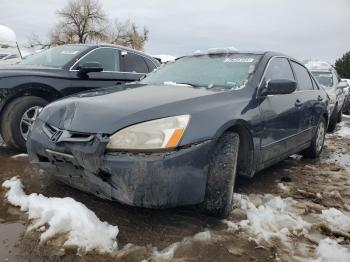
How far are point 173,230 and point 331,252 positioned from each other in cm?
113

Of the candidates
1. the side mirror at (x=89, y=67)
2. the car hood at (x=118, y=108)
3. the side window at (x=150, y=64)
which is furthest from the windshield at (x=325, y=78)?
the car hood at (x=118, y=108)

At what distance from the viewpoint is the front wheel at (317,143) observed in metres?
5.49

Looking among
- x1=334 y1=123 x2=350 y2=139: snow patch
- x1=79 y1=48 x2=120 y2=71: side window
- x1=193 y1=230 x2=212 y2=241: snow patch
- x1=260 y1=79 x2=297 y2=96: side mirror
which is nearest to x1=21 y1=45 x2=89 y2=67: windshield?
x1=79 y1=48 x2=120 y2=71: side window

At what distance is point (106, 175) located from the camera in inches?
104

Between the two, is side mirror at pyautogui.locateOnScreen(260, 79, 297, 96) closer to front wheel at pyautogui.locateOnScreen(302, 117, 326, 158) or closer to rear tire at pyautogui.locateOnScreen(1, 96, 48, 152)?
front wheel at pyautogui.locateOnScreen(302, 117, 326, 158)

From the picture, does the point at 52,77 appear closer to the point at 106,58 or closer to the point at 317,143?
the point at 106,58

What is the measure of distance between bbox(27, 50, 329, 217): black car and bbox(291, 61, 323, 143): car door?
2.76 ft

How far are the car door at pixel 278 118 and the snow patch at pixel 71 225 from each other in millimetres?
1739

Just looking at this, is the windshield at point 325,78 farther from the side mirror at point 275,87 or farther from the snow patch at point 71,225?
the snow patch at point 71,225

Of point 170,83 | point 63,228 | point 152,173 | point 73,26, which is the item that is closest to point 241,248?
point 152,173

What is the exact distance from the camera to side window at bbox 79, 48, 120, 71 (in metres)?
5.74

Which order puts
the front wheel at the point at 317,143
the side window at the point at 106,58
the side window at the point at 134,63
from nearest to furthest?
the front wheel at the point at 317,143
the side window at the point at 106,58
the side window at the point at 134,63

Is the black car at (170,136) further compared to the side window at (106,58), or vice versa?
the side window at (106,58)

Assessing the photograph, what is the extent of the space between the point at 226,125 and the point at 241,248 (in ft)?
3.07
